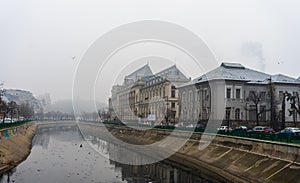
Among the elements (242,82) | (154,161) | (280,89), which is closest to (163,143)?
(154,161)

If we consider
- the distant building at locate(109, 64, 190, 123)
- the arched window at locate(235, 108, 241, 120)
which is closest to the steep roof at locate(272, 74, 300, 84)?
the arched window at locate(235, 108, 241, 120)

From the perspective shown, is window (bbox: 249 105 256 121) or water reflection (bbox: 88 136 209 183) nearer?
water reflection (bbox: 88 136 209 183)

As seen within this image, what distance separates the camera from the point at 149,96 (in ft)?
290

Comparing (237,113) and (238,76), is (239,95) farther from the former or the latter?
(238,76)

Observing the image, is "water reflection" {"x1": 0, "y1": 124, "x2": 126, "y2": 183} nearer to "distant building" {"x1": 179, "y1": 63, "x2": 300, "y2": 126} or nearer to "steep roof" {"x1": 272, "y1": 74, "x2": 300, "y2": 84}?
"distant building" {"x1": 179, "y1": 63, "x2": 300, "y2": 126}

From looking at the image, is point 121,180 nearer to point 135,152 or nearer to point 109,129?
point 135,152

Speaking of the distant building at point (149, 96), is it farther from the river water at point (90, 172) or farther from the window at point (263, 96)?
the river water at point (90, 172)

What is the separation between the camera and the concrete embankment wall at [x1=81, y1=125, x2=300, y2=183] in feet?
77.0

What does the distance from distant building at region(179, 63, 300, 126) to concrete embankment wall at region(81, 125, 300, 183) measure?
12459mm

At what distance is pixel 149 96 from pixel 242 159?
59654 mm

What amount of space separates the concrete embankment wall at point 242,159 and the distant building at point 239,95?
491 inches

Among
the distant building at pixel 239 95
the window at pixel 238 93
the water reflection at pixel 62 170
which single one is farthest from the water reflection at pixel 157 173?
the window at pixel 238 93

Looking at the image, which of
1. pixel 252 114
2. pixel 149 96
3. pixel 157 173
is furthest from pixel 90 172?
pixel 149 96

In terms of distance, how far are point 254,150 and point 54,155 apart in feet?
85.7
